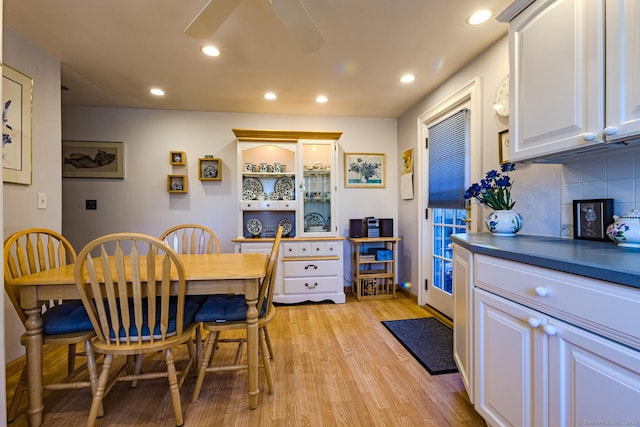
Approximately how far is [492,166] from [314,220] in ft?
6.44

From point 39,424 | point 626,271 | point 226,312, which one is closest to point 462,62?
point 626,271

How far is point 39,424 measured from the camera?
143cm

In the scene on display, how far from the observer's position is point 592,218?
141 cm

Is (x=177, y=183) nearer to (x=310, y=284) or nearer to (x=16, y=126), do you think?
(x=16, y=126)

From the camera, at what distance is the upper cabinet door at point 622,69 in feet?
3.35

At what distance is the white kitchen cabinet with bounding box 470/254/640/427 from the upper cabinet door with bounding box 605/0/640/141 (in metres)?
0.63

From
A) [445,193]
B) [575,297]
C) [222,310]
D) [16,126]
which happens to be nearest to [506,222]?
[575,297]

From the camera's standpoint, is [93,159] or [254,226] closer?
[93,159]

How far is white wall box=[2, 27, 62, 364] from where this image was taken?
6.42ft

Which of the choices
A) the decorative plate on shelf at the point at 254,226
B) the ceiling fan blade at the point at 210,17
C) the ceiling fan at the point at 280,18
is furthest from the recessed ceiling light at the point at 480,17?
the decorative plate on shelf at the point at 254,226

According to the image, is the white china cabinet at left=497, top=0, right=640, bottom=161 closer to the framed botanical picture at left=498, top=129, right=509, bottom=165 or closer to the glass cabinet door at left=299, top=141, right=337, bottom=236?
the framed botanical picture at left=498, top=129, right=509, bottom=165

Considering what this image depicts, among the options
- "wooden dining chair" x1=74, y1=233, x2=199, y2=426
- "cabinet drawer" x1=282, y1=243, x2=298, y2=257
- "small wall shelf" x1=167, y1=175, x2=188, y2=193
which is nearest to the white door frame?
"cabinet drawer" x1=282, y1=243, x2=298, y2=257

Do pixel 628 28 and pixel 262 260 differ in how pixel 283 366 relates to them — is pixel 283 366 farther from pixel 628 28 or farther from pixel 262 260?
pixel 628 28

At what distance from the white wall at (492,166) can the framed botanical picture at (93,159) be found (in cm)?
353
